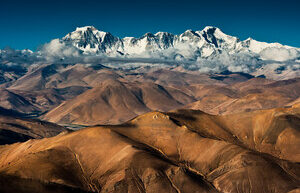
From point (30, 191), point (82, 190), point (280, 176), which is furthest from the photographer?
point (280, 176)

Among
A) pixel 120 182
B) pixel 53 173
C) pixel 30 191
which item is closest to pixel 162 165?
pixel 120 182

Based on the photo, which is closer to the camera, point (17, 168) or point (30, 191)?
point (30, 191)

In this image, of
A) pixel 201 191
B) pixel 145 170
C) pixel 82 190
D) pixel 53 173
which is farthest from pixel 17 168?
pixel 201 191

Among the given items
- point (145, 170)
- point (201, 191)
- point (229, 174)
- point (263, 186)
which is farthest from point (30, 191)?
point (263, 186)

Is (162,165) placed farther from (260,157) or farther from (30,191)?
(30,191)

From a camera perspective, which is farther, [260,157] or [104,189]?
[260,157]

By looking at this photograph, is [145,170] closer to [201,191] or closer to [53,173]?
[201,191]

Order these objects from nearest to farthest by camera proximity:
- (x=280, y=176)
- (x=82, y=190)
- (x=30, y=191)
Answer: (x=30, y=191)
(x=82, y=190)
(x=280, y=176)
